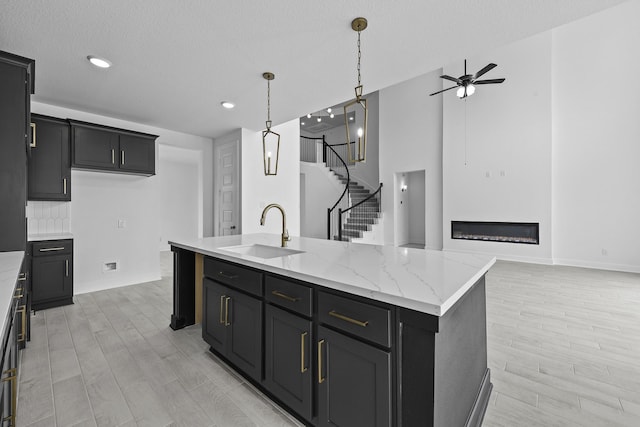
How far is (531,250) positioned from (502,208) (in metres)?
1.07

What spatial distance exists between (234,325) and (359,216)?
6.63m

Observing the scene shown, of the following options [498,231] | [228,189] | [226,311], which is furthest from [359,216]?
[226,311]

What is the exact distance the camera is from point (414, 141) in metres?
7.99

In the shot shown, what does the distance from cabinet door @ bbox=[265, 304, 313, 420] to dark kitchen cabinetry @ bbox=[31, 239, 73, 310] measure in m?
3.31

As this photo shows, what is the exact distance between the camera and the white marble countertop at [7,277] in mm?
937

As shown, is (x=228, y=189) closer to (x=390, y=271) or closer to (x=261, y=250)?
(x=261, y=250)

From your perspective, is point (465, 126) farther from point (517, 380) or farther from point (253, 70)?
point (517, 380)

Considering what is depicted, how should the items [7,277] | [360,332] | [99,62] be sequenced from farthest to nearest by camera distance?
1. [99,62]
2. [7,277]
3. [360,332]

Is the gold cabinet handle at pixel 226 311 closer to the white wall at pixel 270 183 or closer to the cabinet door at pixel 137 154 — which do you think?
the white wall at pixel 270 183

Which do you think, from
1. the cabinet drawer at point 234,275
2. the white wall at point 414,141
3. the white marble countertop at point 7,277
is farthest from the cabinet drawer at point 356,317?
the white wall at point 414,141

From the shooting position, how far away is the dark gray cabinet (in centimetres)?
177

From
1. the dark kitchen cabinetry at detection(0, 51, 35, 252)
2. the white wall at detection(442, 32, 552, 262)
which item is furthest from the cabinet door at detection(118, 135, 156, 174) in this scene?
the white wall at detection(442, 32, 552, 262)

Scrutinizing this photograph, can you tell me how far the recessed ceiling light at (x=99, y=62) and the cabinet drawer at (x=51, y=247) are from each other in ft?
6.99

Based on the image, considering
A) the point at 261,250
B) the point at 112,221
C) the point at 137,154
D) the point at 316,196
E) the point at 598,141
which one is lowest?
the point at 261,250
